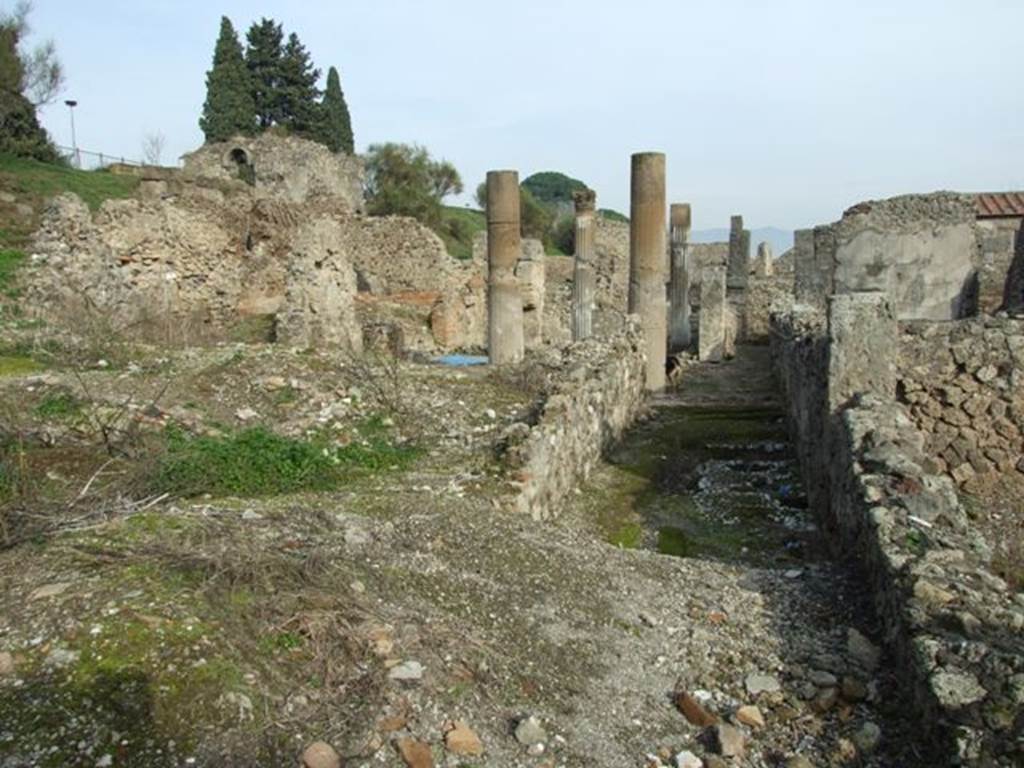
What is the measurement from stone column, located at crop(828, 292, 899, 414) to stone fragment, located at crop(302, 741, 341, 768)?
219 inches

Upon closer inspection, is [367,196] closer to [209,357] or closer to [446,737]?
[209,357]

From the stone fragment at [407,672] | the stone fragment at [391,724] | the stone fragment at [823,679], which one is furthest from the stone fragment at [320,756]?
the stone fragment at [823,679]

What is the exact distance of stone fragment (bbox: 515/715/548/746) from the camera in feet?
10.8

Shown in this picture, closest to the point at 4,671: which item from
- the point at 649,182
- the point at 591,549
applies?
the point at 591,549

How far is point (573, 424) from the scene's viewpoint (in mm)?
8664

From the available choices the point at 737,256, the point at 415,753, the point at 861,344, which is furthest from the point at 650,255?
the point at 737,256

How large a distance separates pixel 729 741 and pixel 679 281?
20175 millimetres

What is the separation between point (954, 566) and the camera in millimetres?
4113

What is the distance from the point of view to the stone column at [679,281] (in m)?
22.4

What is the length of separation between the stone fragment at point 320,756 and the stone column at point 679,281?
1994 cm

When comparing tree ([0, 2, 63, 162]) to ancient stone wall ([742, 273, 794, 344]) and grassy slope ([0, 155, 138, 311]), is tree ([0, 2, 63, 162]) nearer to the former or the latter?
grassy slope ([0, 155, 138, 311])

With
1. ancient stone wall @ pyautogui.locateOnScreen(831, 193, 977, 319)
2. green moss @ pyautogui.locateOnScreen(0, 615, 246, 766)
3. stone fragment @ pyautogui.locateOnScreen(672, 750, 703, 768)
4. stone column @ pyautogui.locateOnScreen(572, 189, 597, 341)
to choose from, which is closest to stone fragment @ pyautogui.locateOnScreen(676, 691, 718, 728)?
stone fragment @ pyautogui.locateOnScreen(672, 750, 703, 768)

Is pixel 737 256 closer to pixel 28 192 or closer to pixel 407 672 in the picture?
pixel 28 192

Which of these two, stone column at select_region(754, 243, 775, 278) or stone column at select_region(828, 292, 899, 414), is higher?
stone column at select_region(754, 243, 775, 278)
